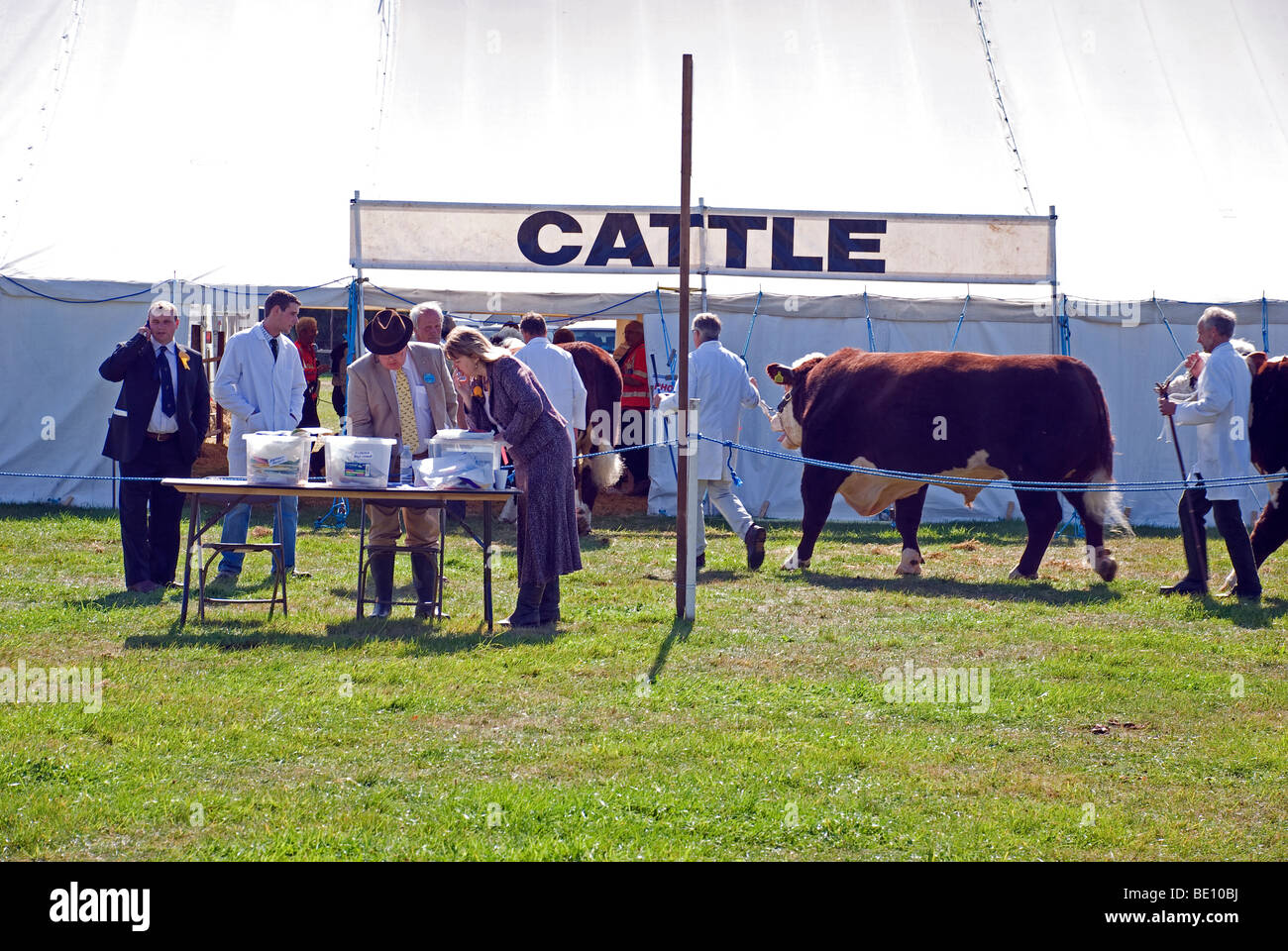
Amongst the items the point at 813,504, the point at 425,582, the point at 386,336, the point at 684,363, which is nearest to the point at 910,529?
the point at 813,504

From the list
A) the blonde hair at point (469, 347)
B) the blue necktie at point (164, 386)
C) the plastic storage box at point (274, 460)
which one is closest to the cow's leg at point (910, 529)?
the blonde hair at point (469, 347)

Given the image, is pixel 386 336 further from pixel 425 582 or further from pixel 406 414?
pixel 425 582

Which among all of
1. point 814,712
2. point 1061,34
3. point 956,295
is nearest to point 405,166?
point 956,295

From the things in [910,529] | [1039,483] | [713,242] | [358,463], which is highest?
[713,242]

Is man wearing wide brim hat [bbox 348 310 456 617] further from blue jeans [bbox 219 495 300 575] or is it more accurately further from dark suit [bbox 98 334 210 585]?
dark suit [bbox 98 334 210 585]

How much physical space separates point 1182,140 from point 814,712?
447 inches

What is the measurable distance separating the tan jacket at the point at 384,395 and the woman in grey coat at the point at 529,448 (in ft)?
1.88

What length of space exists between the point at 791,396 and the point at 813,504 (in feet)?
3.17

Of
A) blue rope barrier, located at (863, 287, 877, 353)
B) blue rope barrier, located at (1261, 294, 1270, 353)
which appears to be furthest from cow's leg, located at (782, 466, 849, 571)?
blue rope barrier, located at (1261, 294, 1270, 353)

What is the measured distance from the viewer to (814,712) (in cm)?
557

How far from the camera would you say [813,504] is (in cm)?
989

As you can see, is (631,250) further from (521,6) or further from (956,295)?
(521,6)

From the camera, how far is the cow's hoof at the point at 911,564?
9.52m
